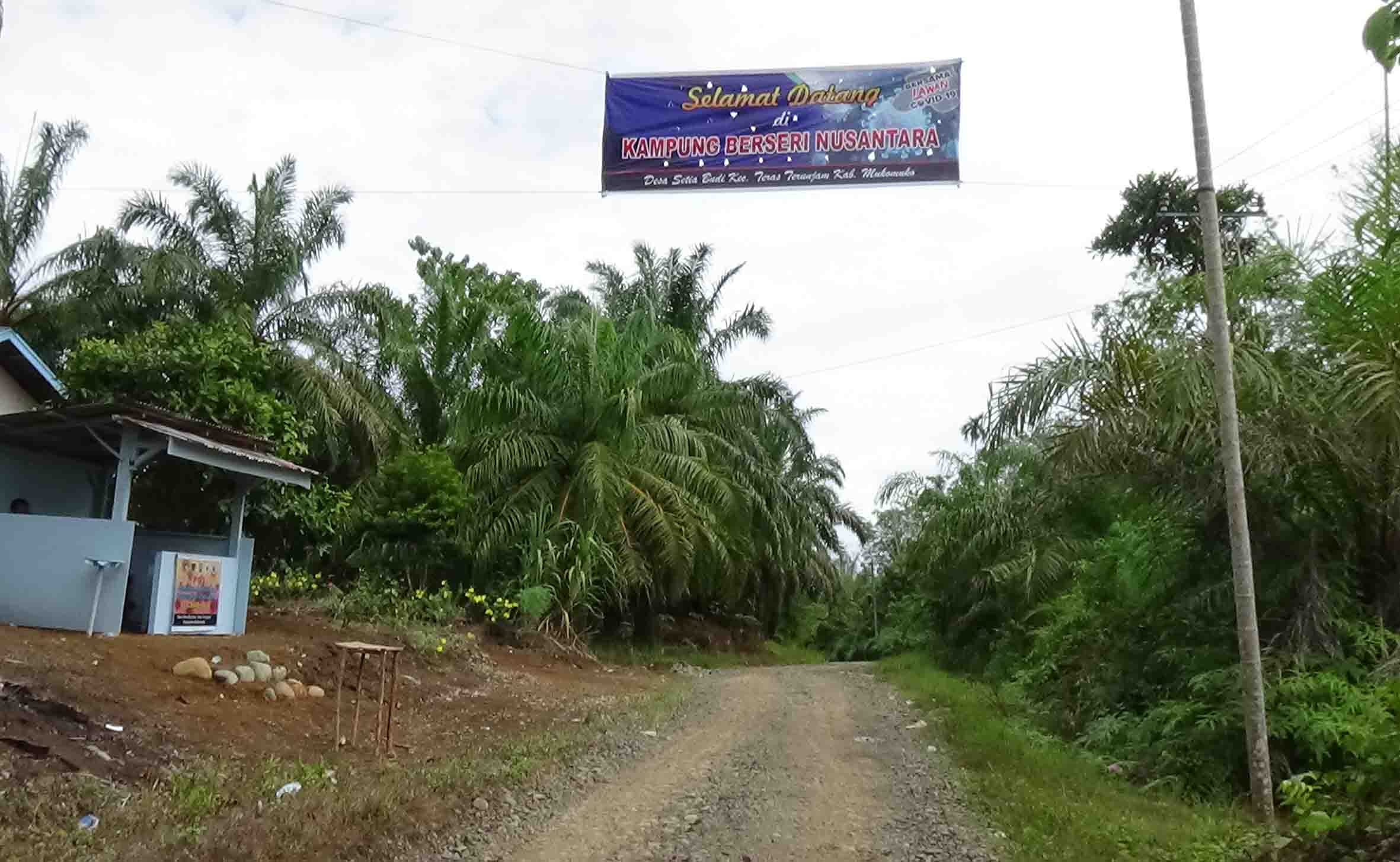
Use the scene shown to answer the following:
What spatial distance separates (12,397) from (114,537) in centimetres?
594

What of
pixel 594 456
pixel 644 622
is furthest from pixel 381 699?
pixel 644 622

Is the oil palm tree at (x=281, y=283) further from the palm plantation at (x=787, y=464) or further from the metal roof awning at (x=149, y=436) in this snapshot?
the metal roof awning at (x=149, y=436)

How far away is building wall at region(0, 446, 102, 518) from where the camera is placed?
44.6ft

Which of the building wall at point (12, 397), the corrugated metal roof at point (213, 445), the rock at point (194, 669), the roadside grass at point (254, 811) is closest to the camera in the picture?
the roadside grass at point (254, 811)

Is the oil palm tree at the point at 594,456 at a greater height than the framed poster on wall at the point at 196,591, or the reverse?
the oil palm tree at the point at 594,456

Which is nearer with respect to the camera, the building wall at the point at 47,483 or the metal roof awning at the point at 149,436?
the metal roof awning at the point at 149,436

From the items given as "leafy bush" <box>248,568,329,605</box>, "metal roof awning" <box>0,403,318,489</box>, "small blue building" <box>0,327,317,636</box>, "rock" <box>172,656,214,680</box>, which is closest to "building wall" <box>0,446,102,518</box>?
"small blue building" <box>0,327,317,636</box>

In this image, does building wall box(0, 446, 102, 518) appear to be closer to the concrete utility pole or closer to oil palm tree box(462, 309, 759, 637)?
oil palm tree box(462, 309, 759, 637)

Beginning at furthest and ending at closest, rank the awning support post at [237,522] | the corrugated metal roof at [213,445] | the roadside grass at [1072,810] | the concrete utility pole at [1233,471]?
the awning support post at [237,522], the corrugated metal roof at [213,445], the concrete utility pole at [1233,471], the roadside grass at [1072,810]

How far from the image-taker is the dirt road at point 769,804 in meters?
6.54

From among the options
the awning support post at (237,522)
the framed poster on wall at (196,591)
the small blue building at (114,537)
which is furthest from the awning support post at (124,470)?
the awning support post at (237,522)

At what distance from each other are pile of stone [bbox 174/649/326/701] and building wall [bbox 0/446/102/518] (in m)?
4.40

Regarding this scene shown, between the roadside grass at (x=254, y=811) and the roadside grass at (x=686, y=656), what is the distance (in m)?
12.7

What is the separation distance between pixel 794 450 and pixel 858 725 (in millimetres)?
21346
